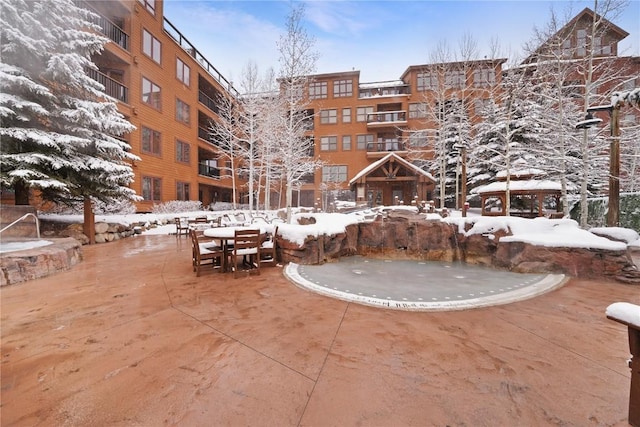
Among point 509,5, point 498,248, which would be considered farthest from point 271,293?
point 509,5

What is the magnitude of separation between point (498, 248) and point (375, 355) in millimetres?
6664

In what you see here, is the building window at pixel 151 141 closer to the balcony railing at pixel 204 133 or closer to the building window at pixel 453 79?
the balcony railing at pixel 204 133

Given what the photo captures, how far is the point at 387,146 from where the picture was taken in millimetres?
26203

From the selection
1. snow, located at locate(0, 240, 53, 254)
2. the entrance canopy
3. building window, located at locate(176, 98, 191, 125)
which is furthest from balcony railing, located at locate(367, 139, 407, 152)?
snow, located at locate(0, 240, 53, 254)

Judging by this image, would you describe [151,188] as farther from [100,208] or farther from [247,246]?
[247,246]

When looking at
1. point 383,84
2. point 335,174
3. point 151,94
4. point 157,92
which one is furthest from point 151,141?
point 383,84

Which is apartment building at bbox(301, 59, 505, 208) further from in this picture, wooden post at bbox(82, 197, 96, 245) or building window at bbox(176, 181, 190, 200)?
wooden post at bbox(82, 197, 96, 245)

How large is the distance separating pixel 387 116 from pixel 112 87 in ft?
71.9

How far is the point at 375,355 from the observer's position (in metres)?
2.86

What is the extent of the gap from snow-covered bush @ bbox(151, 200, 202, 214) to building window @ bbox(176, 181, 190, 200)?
120 cm

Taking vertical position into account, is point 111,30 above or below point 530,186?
above

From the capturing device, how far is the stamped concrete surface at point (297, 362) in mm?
2061

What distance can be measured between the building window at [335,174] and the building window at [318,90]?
307 inches

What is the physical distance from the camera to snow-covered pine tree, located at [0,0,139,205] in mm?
7527
